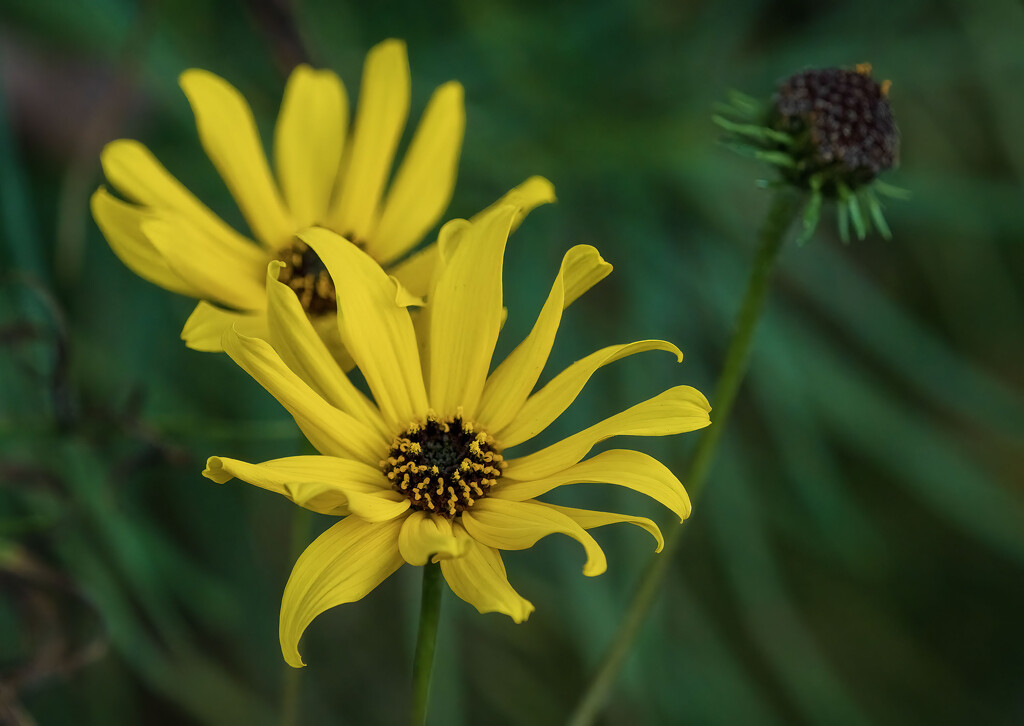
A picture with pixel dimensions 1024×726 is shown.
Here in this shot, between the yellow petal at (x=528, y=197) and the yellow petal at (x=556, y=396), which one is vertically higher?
the yellow petal at (x=528, y=197)

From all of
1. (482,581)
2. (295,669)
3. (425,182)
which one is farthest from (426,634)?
(425,182)

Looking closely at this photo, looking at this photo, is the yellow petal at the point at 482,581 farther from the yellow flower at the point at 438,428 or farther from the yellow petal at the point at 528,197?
the yellow petal at the point at 528,197

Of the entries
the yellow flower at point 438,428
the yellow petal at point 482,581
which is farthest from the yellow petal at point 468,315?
the yellow petal at point 482,581

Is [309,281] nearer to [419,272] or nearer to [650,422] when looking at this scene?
[419,272]

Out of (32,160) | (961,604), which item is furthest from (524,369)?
(961,604)

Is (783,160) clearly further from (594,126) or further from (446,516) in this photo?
(594,126)
